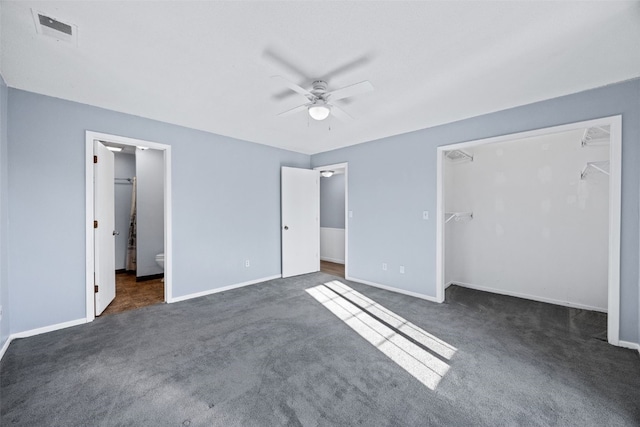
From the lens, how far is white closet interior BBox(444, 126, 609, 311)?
10.8 ft

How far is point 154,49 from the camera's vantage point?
1945 mm

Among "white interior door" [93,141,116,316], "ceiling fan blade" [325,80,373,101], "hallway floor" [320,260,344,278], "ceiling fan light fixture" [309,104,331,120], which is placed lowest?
"hallway floor" [320,260,344,278]

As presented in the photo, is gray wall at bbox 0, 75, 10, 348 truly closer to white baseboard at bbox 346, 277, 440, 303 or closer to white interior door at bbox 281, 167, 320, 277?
white interior door at bbox 281, 167, 320, 277

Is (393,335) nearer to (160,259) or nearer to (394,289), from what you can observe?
(394,289)

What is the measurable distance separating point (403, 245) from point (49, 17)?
416 centimetres

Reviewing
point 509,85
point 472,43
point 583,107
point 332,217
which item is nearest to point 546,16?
point 472,43

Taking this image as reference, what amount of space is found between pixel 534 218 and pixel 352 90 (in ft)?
11.1

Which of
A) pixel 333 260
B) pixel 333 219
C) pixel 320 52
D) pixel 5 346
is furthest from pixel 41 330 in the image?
pixel 333 219

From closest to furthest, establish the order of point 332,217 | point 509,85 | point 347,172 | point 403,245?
point 509,85 < point 403,245 < point 347,172 < point 332,217

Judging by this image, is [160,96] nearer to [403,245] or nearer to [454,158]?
[403,245]

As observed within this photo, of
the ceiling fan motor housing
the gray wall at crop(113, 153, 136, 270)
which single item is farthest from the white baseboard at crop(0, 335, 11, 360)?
the ceiling fan motor housing

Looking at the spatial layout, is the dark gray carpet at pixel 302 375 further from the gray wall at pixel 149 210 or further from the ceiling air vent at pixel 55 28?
the ceiling air vent at pixel 55 28

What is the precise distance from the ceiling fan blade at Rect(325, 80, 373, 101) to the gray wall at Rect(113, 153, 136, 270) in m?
5.04

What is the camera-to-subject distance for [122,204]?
5.29 metres
